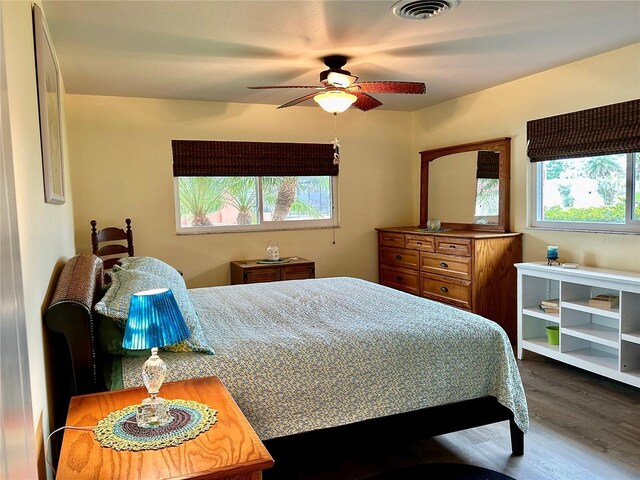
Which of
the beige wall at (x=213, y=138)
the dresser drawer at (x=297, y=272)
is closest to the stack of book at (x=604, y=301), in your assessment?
the dresser drawer at (x=297, y=272)

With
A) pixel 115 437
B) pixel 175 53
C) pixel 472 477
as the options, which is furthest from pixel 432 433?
pixel 175 53

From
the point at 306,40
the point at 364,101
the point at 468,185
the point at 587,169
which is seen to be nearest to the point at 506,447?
the point at 587,169

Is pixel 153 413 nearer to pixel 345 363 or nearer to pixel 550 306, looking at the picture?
pixel 345 363

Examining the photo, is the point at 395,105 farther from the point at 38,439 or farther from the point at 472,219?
the point at 38,439

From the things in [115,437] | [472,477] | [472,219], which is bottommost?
[472,477]

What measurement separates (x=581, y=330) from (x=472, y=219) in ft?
5.28

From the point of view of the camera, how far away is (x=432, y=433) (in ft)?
7.49

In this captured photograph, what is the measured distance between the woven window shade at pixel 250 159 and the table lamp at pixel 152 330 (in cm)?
343

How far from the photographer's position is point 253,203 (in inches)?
202

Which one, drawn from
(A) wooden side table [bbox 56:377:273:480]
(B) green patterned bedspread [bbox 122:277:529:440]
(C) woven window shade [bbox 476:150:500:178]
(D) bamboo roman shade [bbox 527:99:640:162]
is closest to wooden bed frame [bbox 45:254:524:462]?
(B) green patterned bedspread [bbox 122:277:529:440]

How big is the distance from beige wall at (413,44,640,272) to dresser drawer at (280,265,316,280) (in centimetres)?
192

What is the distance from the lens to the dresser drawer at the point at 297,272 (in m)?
4.73

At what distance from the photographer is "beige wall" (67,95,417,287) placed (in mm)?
4453

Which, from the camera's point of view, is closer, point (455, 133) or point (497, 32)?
point (497, 32)
